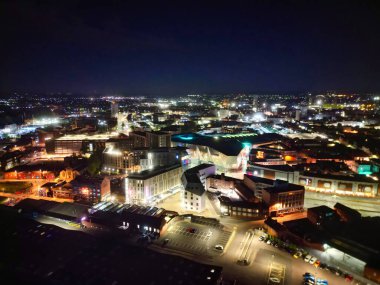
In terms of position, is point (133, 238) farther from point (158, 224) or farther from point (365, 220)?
point (365, 220)

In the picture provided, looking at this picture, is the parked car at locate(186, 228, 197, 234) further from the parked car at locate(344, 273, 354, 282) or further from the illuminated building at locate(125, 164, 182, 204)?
the parked car at locate(344, 273, 354, 282)

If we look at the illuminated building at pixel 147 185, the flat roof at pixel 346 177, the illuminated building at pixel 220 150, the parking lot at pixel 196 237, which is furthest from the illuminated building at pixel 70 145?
the flat roof at pixel 346 177

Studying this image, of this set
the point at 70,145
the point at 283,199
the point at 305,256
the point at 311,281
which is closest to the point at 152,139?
the point at 70,145

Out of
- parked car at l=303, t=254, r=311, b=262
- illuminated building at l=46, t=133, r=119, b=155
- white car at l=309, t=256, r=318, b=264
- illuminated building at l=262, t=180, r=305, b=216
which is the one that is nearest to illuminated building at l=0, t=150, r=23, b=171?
illuminated building at l=46, t=133, r=119, b=155

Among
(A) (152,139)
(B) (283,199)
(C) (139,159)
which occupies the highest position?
(A) (152,139)

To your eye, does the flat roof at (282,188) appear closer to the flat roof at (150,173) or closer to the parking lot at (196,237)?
the parking lot at (196,237)

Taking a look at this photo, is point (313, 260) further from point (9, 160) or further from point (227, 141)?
point (9, 160)
